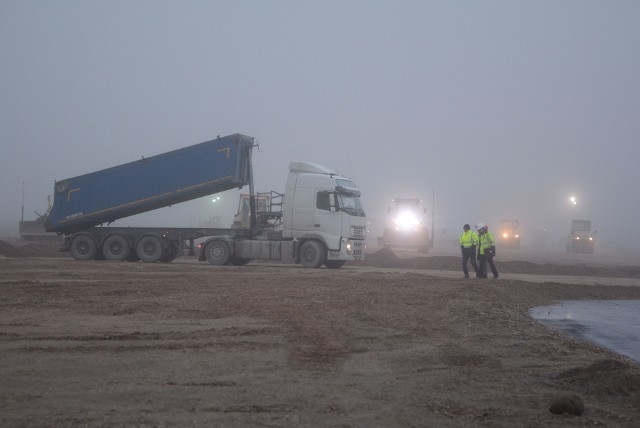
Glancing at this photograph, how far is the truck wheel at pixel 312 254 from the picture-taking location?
23203mm

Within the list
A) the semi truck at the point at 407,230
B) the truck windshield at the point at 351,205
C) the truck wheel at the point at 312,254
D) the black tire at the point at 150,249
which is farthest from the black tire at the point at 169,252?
the semi truck at the point at 407,230

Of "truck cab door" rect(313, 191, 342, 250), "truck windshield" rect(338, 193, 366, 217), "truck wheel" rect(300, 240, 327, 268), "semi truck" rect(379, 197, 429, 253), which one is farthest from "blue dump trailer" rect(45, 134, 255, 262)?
"semi truck" rect(379, 197, 429, 253)

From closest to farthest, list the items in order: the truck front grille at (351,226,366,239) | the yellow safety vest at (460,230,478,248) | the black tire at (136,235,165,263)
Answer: the yellow safety vest at (460,230,478,248), the truck front grille at (351,226,366,239), the black tire at (136,235,165,263)

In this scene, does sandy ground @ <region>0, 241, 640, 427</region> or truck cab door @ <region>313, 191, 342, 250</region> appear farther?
truck cab door @ <region>313, 191, 342, 250</region>

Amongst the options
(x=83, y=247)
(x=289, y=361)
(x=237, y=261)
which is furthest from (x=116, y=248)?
(x=289, y=361)

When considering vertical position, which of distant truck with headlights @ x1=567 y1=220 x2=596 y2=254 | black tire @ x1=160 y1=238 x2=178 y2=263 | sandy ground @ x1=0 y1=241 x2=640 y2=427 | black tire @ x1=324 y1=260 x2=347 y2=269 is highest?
distant truck with headlights @ x1=567 y1=220 x2=596 y2=254

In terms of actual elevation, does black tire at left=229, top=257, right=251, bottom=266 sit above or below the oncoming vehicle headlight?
below

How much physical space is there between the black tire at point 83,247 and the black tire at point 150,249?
6.19ft

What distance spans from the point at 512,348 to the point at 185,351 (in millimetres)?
4286

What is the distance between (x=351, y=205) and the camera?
23656 millimetres

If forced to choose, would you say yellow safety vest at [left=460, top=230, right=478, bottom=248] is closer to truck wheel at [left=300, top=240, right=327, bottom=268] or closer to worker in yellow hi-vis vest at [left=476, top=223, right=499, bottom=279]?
worker in yellow hi-vis vest at [left=476, top=223, right=499, bottom=279]

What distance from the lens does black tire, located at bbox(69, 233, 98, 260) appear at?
2591cm

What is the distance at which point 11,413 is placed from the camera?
5082 mm

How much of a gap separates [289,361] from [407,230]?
35.8 m
